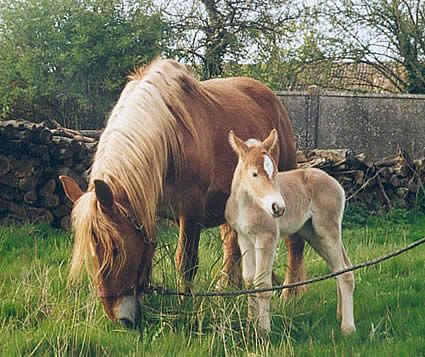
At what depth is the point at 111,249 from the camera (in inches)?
145

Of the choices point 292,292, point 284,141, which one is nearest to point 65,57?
point 284,141

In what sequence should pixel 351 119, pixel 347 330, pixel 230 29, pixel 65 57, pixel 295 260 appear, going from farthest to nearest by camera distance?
1. pixel 230 29
2. pixel 351 119
3. pixel 65 57
4. pixel 295 260
5. pixel 347 330

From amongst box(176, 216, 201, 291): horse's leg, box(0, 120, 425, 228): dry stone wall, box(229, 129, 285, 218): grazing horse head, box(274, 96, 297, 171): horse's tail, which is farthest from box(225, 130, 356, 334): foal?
box(0, 120, 425, 228): dry stone wall

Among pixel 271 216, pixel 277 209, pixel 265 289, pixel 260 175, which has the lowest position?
pixel 265 289

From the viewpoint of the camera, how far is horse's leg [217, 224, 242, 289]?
4.29 metres

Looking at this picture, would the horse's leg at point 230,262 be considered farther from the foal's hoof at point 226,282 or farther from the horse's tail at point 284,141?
the horse's tail at point 284,141

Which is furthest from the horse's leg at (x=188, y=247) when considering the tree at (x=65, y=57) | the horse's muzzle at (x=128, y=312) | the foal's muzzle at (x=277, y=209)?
the tree at (x=65, y=57)

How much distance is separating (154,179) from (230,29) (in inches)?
448

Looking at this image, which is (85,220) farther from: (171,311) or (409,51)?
(409,51)

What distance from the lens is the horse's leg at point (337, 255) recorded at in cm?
404

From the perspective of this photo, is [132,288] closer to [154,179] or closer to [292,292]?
[154,179]

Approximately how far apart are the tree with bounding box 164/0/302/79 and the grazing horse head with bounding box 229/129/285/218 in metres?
10.6

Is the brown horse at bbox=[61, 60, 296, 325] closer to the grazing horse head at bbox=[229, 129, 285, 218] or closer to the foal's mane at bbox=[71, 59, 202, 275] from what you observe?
the foal's mane at bbox=[71, 59, 202, 275]

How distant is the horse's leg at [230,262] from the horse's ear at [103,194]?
3.07 feet
